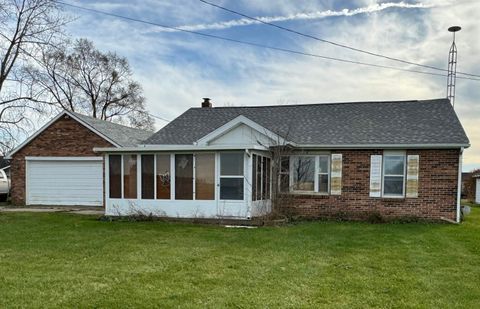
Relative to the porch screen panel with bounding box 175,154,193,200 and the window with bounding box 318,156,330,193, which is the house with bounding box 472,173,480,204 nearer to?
the window with bounding box 318,156,330,193

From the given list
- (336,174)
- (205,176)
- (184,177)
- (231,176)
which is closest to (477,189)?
(336,174)

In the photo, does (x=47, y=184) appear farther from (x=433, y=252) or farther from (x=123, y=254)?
(x=433, y=252)

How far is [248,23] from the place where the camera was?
14.4 m

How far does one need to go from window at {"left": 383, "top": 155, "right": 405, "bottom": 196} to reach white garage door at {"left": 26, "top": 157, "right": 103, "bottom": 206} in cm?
1227

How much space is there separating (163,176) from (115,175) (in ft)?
6.04

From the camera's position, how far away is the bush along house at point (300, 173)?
493 inches

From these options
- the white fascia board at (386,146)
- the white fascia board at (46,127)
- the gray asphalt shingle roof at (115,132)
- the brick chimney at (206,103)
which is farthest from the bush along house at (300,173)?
the brick chimney at (206,103)

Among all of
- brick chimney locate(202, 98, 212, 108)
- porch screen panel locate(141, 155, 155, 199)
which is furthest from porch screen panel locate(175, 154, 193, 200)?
brick chimney locate(202, 98, 212, 108)

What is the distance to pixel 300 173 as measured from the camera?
14281 millimetres

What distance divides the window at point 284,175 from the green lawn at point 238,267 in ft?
9.30

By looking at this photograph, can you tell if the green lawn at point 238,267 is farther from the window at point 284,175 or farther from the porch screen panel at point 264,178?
the window at point 284,175

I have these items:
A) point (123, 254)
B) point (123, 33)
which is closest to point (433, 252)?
point (123, 254)

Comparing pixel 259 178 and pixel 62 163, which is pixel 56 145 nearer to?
pixel 62 163

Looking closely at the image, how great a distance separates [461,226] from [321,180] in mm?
4626
